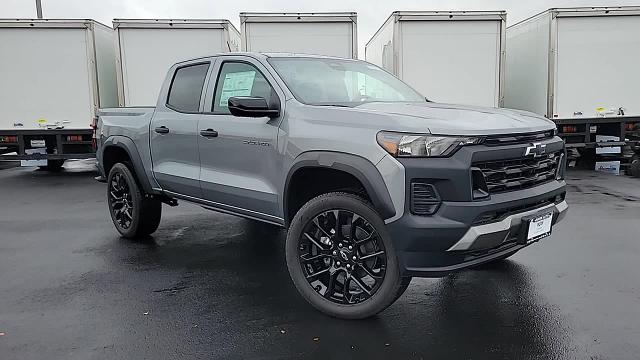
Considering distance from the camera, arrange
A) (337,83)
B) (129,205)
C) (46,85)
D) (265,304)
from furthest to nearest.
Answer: (46,85)
(129,205)
(337,83)
(265,304)

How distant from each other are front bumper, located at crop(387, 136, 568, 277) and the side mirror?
126cm

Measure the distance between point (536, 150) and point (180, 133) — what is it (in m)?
3.19

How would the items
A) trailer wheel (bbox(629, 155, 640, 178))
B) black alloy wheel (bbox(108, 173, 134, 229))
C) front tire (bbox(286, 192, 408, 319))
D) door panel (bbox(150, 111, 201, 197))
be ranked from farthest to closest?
1. trailer wheel (bbox(629, 155, 640, 178))
2. black alloy wheel (bbox(108, 173, 134, 229))
3. door panel (bbox(150, 111, 201, 197))
4. front tire (bbox(286, 192, 408, 319))

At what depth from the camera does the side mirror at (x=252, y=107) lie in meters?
3.84

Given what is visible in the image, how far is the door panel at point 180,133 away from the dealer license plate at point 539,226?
291 centimetres

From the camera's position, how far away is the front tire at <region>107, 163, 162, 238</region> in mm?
5762

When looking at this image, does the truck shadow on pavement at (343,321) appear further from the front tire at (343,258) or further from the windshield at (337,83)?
the windshield at (337,83)

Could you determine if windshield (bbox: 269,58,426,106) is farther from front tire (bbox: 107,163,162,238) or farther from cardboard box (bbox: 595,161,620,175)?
cardboard box (bbox: 595,161,620,175)

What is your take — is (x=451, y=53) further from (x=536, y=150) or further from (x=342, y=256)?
(x=342, y=256)

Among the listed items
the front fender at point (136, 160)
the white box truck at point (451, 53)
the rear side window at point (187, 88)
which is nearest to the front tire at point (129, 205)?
the front fender at point (136, 160)

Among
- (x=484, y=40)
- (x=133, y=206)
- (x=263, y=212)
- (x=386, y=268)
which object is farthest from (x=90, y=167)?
(x=386, y=268)

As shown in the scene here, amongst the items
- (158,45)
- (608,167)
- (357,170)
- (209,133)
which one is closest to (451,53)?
(608,167)

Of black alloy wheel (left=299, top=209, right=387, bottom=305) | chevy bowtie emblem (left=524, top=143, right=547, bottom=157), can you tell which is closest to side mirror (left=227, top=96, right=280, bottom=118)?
black alloy wheel (left=299, top=209, right=387, bottom=305)

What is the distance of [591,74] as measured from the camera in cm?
1123
